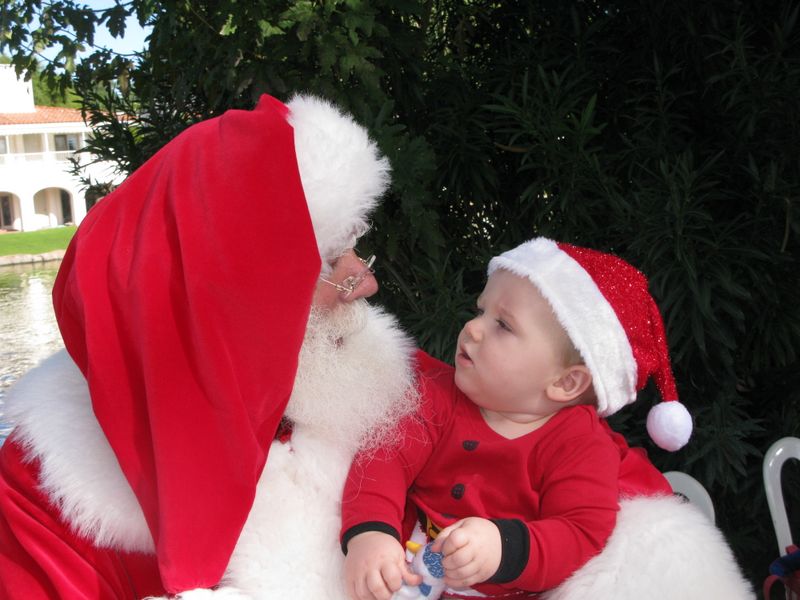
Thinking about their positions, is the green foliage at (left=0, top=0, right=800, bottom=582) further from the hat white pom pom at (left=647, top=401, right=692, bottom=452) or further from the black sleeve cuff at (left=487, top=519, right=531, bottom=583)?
the black sleeve cuff at (left=487, top=519, right=531, bottom=583)

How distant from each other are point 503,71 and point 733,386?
4.14 feet

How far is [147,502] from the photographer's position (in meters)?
1.11

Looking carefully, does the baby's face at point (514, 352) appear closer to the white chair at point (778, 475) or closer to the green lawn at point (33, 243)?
the white chair at point (778, 475)

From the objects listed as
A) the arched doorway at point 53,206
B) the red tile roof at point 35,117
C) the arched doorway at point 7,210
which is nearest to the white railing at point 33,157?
the arched doorway at point 53,206

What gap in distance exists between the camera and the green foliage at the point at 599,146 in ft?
7.06

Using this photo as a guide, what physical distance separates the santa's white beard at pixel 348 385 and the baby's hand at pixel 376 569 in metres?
0.22

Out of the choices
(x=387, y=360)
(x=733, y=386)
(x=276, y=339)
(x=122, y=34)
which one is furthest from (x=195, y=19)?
(x=733, y=386)

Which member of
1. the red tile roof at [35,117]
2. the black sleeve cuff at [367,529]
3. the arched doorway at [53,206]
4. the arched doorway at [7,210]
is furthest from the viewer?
the arched doorway at [7,210]

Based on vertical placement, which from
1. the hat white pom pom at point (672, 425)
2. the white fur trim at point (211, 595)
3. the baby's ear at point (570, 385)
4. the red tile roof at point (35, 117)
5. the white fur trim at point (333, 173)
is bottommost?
the white fur trim at point (211, 595)

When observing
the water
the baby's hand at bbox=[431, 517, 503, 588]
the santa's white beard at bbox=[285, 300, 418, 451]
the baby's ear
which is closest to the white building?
the water

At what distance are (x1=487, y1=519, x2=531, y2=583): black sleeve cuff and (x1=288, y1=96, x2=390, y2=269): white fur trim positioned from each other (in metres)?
0.55

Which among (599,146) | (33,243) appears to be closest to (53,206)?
(33,243)

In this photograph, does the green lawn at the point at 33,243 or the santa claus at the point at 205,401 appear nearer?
the santa claus at the point at 205,401

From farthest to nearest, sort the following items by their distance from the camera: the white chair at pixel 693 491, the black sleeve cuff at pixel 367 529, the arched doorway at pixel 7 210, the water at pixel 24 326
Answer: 1. the arched doorway at pixel 7 210
2. the water at pixel 24 326
3. the white chair at pixel 693 491
4. the black sleeve cuff at pixel 367 529
